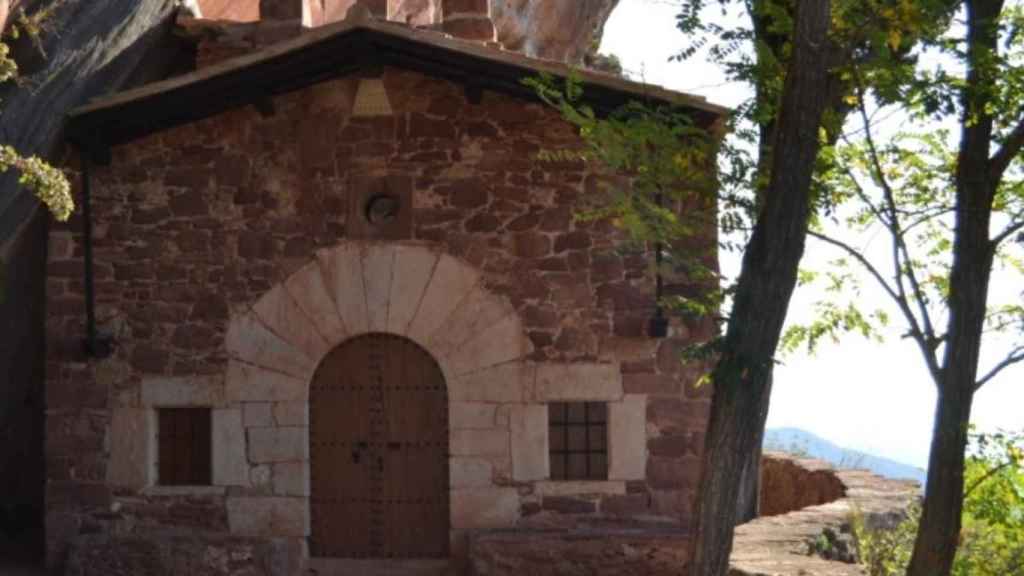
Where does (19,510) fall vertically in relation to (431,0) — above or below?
below

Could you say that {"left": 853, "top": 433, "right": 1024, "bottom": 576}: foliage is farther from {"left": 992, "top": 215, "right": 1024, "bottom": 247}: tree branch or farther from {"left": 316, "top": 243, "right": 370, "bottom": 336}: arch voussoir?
{"left": 316, "top": 243, "right": 370, "bottom": 336}: arch voussoir

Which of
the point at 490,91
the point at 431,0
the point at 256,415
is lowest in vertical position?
the point at 256,415

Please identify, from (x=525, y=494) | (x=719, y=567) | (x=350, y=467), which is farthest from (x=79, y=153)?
(x=719, y=567)

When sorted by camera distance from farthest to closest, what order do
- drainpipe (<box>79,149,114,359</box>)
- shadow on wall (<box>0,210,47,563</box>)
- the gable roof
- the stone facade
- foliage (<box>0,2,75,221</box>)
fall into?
shadow on wall (<box>0,210,47,563</box>), drainpipe (<box>79,149,114,359</box>), the gable roof, the stone facade, foliage (<box>0,2,75,221</box>)

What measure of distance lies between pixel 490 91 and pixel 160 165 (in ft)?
8.39

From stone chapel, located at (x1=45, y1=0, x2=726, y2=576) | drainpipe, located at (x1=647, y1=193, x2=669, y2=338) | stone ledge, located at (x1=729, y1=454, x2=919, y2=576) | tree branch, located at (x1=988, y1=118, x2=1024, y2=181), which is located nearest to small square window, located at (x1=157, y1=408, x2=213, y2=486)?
stone chapel, located at (x1=45, y1=0, x2=726, y2=576)

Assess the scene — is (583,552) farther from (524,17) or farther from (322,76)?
(524,17)

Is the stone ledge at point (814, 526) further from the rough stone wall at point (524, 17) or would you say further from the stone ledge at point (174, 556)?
the rough stone wall at point (524, 17)

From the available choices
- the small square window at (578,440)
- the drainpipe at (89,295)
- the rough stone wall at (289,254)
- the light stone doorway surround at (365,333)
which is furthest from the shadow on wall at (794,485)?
the drainpipe at (89,295)

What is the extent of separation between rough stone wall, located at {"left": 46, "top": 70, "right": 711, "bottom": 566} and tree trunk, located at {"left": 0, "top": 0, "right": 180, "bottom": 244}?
0.62 metres

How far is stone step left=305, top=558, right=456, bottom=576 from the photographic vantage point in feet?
41.5

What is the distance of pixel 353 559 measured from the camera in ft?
42.3

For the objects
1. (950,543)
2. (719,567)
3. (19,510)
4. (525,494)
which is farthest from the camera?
(19,510)

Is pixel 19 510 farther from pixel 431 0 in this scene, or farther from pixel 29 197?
pixel 431 0
